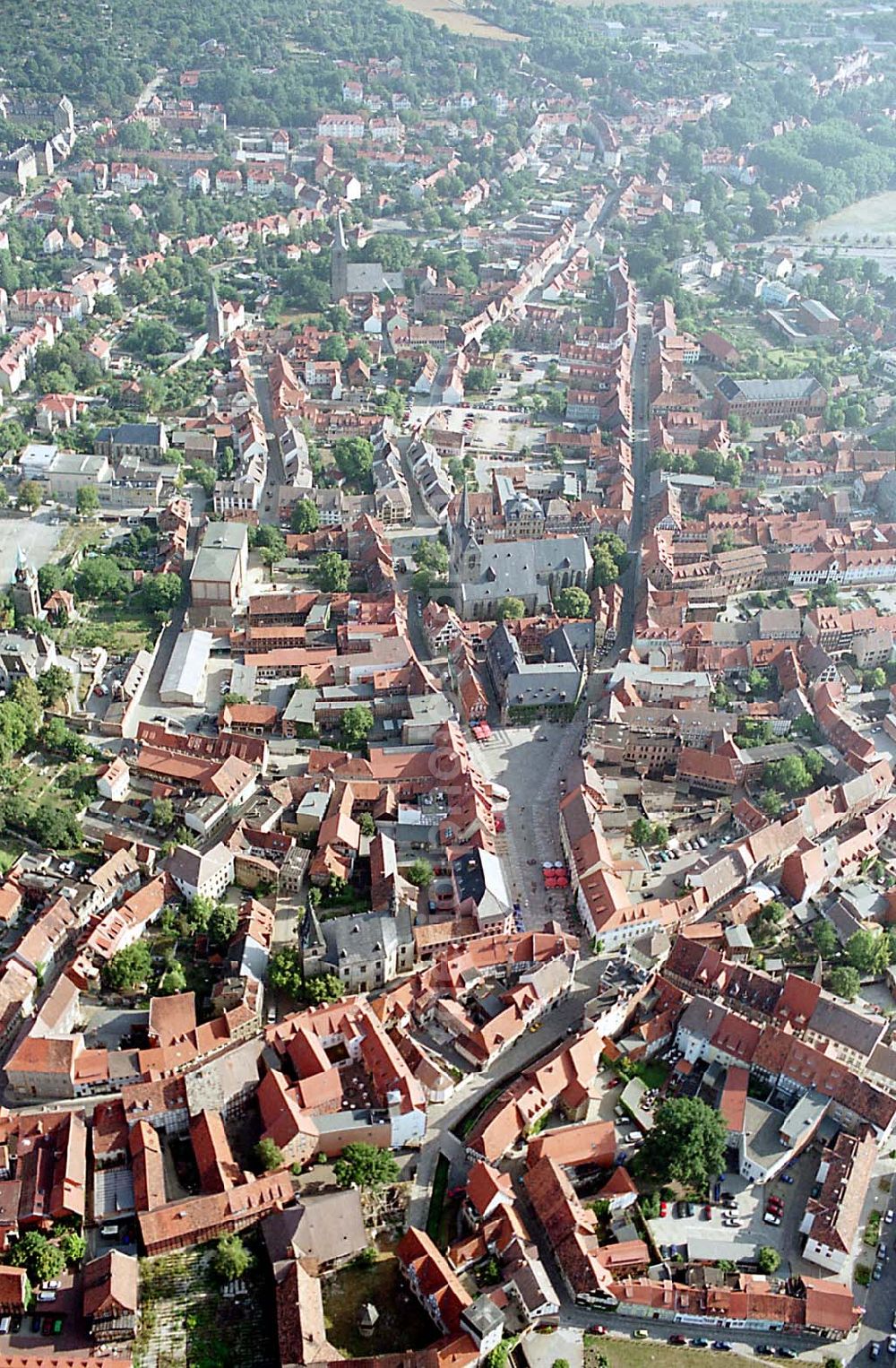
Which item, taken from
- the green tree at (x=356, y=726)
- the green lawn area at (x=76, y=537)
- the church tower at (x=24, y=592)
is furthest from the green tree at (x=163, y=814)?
the green lawn area at (x=76, y=537)

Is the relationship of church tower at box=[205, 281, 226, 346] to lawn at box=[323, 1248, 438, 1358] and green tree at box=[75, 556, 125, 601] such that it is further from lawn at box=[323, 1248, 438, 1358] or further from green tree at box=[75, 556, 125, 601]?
lawn at box=[323, 1248, 438, 1358]

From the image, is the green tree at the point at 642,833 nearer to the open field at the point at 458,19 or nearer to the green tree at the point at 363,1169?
the green tree at the point at 363,1169

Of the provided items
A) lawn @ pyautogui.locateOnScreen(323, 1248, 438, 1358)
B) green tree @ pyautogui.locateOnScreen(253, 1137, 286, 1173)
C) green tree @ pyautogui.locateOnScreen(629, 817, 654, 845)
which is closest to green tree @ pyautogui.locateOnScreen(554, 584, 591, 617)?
green tree @ pyautogui.locateOnScreen(629, 817, 654, 845)

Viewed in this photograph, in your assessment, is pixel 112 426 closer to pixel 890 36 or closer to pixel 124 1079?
pixel 124 1079

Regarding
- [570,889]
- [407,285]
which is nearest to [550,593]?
[570,889]

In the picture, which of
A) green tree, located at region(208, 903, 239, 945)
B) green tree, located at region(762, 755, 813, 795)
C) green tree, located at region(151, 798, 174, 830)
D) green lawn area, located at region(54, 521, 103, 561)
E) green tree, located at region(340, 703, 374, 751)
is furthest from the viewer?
green lawn area, located at region(54, 521, 103, 561)

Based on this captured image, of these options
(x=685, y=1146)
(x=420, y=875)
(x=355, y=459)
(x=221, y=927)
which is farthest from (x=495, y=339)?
(x=685, y=1146)
